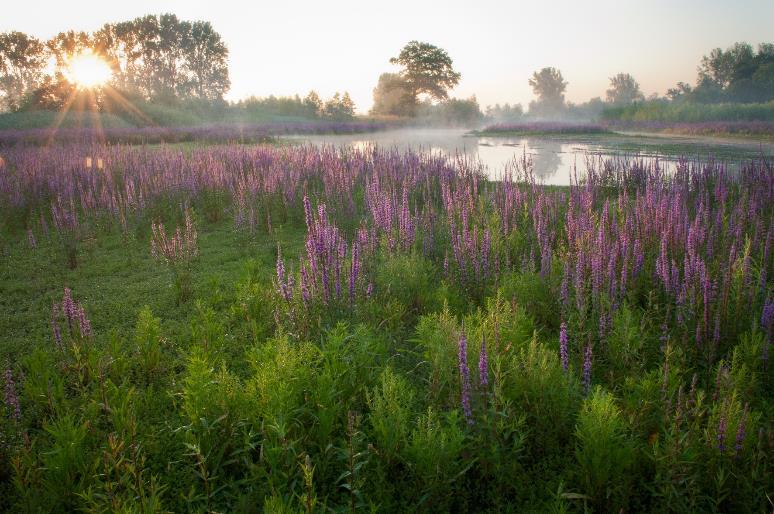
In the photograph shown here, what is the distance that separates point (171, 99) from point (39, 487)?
59.5 metres

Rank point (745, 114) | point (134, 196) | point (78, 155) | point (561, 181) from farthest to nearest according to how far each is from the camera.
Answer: point (745, 114) < point (78, 155) < point (561, 181) < point (134, 196)

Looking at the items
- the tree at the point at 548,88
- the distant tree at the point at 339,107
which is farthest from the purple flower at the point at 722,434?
the tree at the point at 548,88

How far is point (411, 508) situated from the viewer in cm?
273

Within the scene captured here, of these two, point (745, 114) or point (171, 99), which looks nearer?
point (745, 114)

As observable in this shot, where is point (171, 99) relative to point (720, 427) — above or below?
above

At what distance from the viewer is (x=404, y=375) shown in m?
4.11

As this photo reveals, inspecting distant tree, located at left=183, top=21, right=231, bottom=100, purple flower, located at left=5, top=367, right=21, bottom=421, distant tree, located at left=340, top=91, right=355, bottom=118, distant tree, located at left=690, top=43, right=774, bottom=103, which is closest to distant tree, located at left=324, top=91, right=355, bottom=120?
distant tree, located at left=340, top=91, right=355, bottom=118

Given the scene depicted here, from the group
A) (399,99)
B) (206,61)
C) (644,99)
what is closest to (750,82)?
(644,99)

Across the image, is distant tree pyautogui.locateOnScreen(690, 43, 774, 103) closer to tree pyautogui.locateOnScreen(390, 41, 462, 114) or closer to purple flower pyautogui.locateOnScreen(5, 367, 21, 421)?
tree pyautogui.locateOnScreen(390, 41, 462, 114)

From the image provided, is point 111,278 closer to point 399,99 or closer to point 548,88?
point 399,99

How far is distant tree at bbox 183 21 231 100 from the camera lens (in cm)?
7188

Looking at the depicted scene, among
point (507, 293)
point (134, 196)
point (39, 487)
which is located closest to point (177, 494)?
point (39, 487)

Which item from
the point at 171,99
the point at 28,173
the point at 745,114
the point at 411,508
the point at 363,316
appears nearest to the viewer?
the point at 411,508

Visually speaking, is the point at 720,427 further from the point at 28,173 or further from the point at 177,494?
the point at 28,173
